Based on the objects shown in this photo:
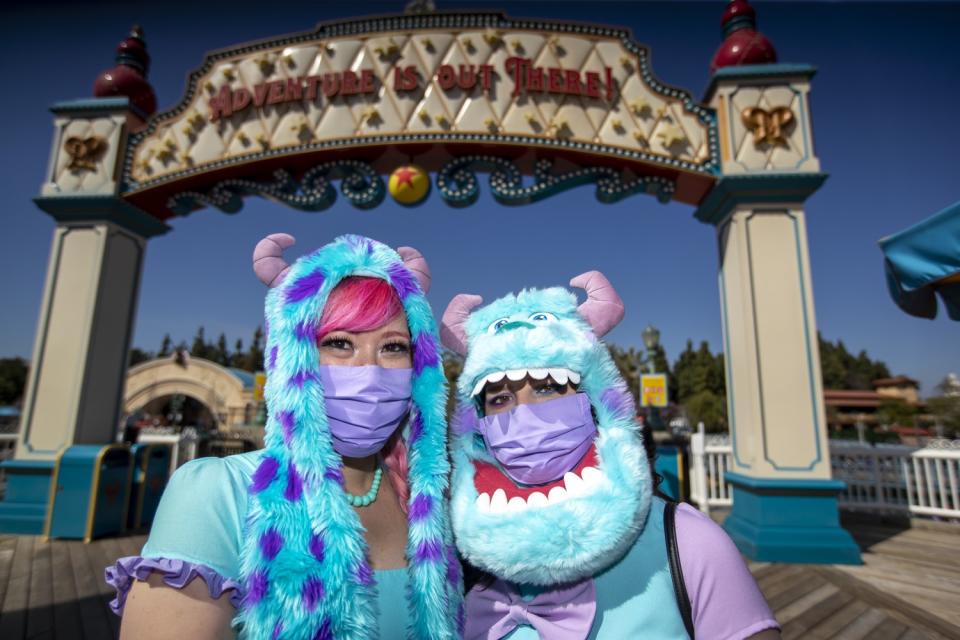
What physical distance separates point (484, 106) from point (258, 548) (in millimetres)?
5852

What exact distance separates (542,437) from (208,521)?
903mm

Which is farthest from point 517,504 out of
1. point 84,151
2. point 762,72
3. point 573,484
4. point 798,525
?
point 84,151

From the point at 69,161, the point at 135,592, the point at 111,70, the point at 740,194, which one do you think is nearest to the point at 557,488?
the point at 135,592

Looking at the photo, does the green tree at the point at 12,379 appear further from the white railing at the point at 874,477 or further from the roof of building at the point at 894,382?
the roof of building at the point at 894,382

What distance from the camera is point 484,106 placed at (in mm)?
6039

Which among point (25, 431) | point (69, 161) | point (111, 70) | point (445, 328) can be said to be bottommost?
point (25, 431)

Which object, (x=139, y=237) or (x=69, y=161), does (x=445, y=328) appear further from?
(x=69, y=161)

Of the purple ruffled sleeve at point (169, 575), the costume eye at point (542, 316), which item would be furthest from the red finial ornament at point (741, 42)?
the purple ruffled sleeve at point (169, 575)

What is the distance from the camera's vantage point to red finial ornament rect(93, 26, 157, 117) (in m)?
6.79

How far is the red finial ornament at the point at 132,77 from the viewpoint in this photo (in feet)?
22.3

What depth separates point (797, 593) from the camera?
405cm

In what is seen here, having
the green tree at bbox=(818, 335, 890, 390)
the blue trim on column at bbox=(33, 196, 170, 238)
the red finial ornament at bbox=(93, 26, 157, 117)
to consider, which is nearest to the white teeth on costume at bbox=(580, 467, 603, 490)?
the blue trim on column at bbox=(33, 196, 170, 238)

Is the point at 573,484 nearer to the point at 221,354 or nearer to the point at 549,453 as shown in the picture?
the point at 549,453

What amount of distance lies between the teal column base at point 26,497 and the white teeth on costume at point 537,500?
686cm
